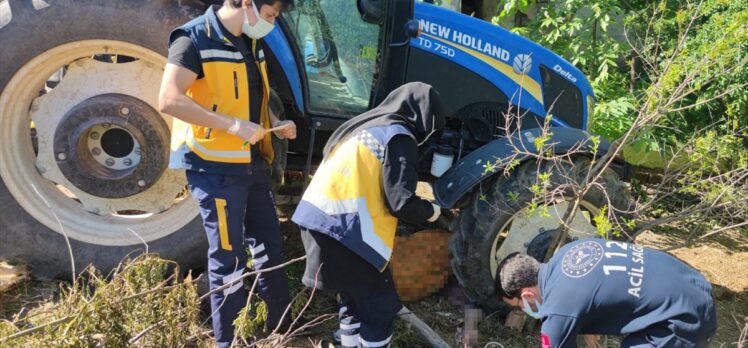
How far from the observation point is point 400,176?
2953 millimetres

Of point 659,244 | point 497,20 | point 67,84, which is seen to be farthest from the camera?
point 497,20

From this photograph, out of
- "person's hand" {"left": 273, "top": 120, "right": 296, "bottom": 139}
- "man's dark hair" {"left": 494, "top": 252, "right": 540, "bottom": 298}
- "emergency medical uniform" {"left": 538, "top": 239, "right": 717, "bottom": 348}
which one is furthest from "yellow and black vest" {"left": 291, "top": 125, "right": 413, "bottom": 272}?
"emergency medical uniform" {"left": 538, "top": 239, "right": 717, "bottom": 348}

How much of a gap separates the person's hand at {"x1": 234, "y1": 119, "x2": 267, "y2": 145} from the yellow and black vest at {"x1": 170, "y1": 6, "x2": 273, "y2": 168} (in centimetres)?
10

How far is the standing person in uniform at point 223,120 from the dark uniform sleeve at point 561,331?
4.95 feet

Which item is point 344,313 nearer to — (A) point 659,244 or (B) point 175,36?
(B) point 175,36

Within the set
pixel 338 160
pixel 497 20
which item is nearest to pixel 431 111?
pixel 338 160

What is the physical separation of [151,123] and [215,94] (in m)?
0.85

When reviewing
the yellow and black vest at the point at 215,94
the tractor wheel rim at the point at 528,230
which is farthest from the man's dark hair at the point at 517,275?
the yellow and black vest at the point at 215,94

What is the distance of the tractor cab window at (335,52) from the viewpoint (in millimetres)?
3785

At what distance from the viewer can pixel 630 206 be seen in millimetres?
3975

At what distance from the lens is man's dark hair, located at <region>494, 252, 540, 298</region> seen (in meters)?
2.87

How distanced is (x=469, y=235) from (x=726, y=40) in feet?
5.57

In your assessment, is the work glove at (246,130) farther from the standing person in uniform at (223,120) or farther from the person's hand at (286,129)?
the person's hand at (286,129)

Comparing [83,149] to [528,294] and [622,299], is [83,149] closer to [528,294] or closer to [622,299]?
[528,294]
